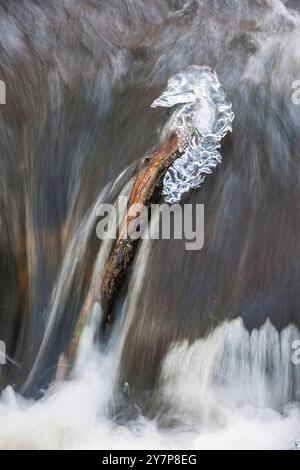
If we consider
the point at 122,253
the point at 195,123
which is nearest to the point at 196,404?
the point at 122,253

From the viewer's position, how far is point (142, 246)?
138 inches

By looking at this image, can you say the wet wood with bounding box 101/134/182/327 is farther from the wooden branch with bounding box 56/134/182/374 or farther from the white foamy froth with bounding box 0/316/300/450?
the white foamy froth with bounding box 0/316/300/450

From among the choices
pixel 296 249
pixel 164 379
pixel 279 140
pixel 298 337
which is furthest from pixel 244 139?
pixel 164 379

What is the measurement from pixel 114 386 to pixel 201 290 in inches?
29.9

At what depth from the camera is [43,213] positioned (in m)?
3.85

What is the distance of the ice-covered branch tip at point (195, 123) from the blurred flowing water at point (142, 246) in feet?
0.29

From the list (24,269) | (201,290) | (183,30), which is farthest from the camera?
(183,30)

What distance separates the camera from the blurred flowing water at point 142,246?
10.8 ft

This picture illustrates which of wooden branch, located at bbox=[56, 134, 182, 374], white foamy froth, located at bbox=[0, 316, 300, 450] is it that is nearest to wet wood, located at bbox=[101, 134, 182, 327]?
wooden branch, located at bbox=[56, 134, 182, 374]

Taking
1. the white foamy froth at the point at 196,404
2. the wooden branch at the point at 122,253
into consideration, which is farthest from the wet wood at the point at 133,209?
the white foamy froth at the point at 196,404

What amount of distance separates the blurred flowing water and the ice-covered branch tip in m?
0.09

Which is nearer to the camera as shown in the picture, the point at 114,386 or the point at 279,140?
the point at 114,386

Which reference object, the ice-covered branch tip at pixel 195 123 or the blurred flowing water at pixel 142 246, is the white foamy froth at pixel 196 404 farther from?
the ice-covered branch tip at pixel 195 123

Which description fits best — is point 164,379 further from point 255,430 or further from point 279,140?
point 279,140
